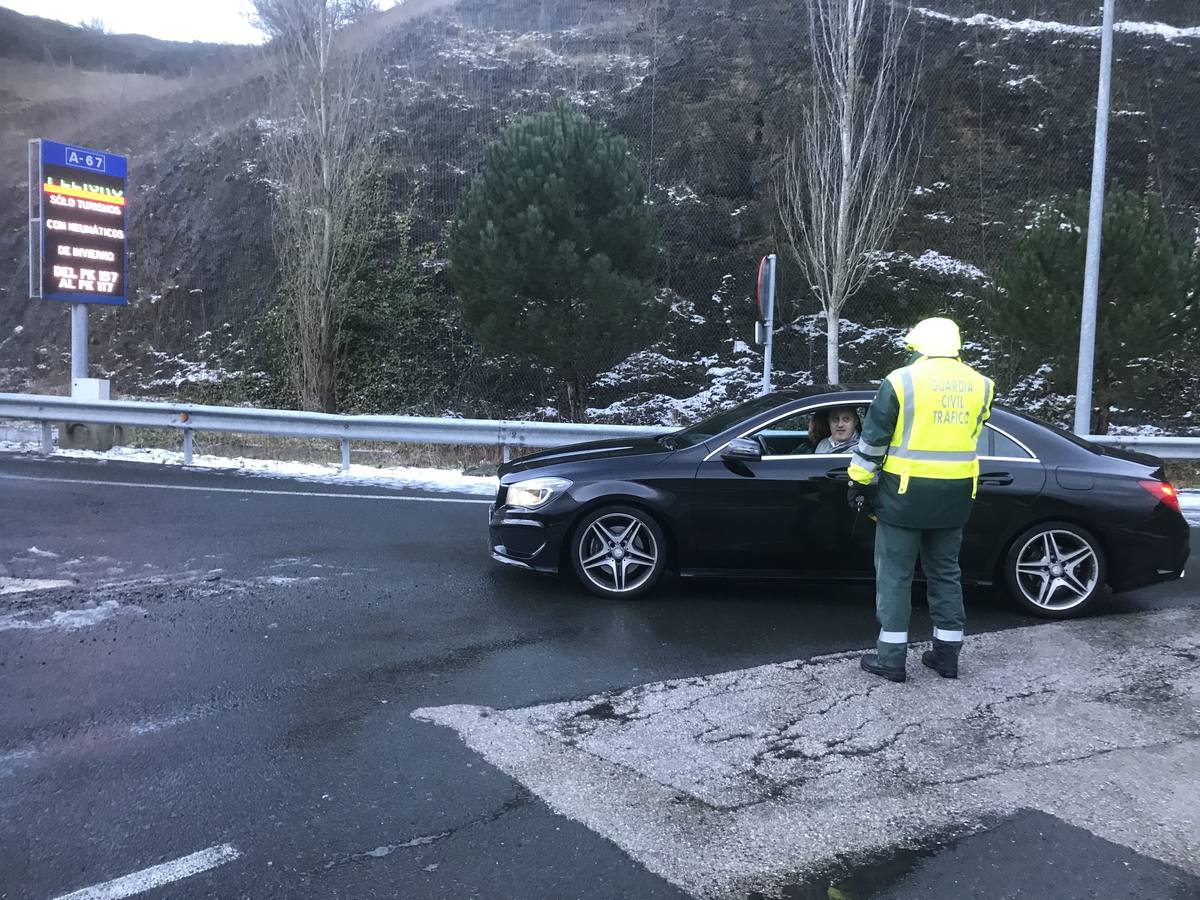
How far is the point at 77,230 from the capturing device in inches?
573

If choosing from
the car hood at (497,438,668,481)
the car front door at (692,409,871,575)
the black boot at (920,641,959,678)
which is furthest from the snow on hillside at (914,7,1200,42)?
the black boot at (920,641,959,678)

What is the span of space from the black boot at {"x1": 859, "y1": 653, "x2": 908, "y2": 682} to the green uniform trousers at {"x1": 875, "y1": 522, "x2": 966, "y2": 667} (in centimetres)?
3

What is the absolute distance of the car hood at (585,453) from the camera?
21.0 ft

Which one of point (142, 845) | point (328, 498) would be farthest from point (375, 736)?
point (328, 498)

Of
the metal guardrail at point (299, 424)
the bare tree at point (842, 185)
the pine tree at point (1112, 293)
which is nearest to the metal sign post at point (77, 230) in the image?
the metal guardrail at point (299, 424)

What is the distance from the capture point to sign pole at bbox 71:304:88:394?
14.9 metres

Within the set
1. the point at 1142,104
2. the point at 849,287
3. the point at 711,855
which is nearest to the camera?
the point at 711,855

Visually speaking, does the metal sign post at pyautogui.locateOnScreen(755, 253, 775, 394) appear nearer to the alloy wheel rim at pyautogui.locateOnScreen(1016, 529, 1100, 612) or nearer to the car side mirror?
the car side mirror

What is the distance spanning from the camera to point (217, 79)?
124ft

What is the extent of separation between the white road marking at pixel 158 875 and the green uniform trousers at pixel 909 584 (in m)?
3.18

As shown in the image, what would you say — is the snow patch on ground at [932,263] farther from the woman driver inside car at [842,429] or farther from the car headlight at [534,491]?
the car headlight at [534,491]

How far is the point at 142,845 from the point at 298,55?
2054 cm

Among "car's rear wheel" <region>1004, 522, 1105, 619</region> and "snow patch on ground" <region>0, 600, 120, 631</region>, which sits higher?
"car's rear wheel" <region>1004, 522, 1105, 619</region>

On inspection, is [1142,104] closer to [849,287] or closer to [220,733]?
[849,287]
